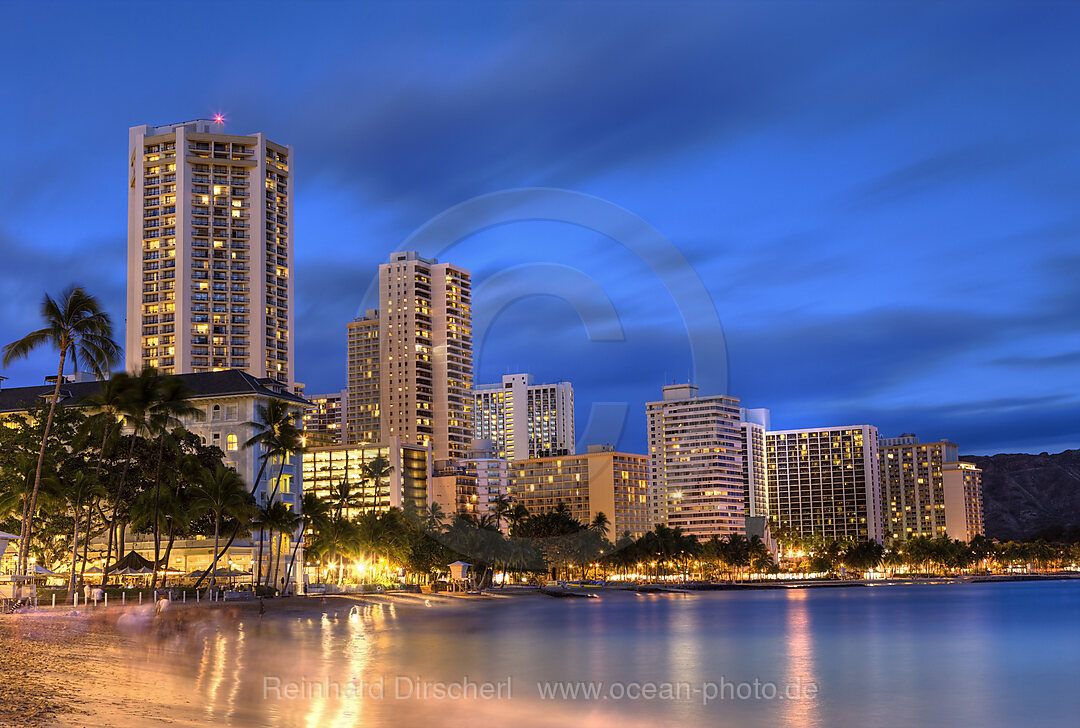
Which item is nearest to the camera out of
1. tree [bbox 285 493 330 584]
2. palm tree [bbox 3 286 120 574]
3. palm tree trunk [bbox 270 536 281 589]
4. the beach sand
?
the beach sand

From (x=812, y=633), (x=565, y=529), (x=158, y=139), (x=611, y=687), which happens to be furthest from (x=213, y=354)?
(x=611, y=687)

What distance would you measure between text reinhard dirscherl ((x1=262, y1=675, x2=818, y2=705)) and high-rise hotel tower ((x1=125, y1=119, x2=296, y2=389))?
135 metres

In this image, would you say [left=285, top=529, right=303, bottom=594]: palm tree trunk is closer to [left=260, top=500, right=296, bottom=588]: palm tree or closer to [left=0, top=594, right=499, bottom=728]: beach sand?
[left=260, top=500, right=296, bottom=588]: palm tree

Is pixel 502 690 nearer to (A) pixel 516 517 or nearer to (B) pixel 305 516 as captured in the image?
(B) pixel 305 516

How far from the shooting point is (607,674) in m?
44.2

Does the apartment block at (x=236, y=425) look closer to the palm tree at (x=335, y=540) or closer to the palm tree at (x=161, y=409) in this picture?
the palm tree at (x=335, y=540)

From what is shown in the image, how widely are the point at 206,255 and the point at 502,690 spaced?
5787 inches

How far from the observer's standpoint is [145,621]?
53094 mm

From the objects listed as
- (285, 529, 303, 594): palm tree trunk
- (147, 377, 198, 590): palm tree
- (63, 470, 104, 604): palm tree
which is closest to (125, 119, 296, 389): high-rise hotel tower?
(285, 529, 303, 594): palm tree trunk

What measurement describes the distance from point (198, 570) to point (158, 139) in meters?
105

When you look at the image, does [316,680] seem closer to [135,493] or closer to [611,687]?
[611,687]

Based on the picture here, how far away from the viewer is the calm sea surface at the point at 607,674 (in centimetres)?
2970

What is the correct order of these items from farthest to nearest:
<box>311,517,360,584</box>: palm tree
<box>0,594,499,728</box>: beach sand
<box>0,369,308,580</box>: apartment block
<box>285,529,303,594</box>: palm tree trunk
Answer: <box>311,517,360,584</box>: palm tree, <box>0,369,308,580</box>: apartment block, <box>285,529,303,594</box>: palm tree trunk, <box>0,594,499,728</box>: beach sand

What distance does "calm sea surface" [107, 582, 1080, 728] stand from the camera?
29703 millimetres
